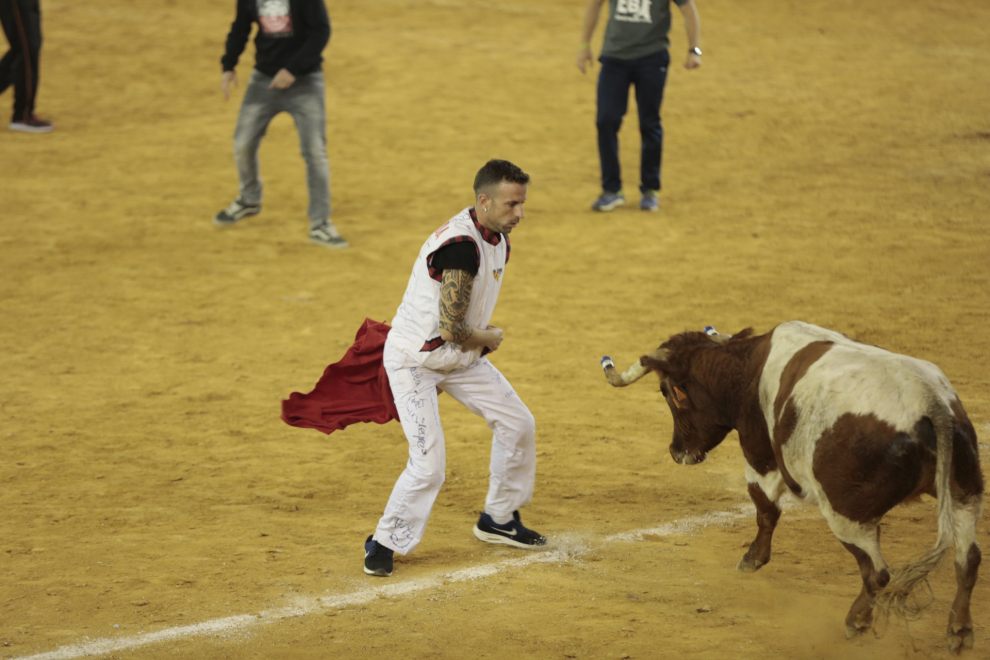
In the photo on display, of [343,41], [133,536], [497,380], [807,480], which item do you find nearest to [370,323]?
[497,380]

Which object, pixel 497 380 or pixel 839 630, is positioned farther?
pixel 497 380

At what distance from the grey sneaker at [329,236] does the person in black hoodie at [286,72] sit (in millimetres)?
337

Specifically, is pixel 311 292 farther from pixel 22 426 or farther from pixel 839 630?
pixel 839 630

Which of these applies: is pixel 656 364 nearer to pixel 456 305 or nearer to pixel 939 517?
pixel 456 305

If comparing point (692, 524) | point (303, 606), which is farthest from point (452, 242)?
point (692, 524)

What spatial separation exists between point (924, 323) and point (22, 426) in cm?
713

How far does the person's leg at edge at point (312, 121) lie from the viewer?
10250mm

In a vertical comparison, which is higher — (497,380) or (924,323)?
(497,380)

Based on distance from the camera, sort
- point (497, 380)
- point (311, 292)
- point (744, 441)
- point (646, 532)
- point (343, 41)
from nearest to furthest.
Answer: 1. point (744, 441)
2. point (497, 380)
3. point (646, 532)
4. point (311, 292)
5. point (343, 41)

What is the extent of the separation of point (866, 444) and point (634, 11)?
25.7 feet

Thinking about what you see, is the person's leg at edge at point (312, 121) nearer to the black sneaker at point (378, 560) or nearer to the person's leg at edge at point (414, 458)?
the person's leg at edge at point (414, 458)

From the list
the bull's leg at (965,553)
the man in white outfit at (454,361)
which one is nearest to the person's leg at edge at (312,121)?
the man in white outfit at (454,361)

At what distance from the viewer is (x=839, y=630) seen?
14.7 ft

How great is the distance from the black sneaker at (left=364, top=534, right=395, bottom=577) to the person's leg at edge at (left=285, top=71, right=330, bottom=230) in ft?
19.9
